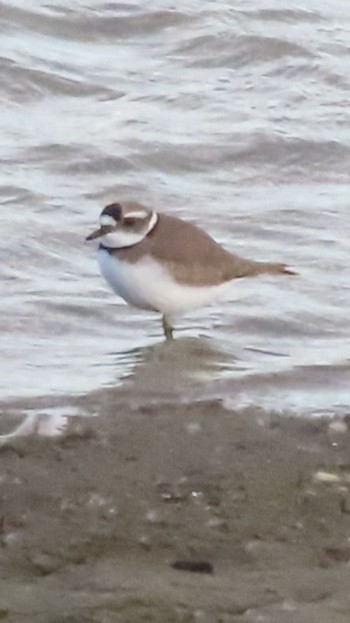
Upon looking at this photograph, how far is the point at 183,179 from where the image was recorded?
393 inches

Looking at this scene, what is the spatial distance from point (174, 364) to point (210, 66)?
5.68m

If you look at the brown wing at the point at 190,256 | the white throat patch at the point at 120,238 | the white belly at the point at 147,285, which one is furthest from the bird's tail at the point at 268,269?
the white throat patch at the point at 120,238

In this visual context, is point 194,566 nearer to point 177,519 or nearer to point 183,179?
point 177,519

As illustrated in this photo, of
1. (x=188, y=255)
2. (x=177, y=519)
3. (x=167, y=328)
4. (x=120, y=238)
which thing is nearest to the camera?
(x=177, y=519)

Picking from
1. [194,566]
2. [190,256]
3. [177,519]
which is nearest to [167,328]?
[190,256]

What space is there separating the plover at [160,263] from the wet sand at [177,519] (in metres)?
0.94

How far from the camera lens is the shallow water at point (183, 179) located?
6.90m

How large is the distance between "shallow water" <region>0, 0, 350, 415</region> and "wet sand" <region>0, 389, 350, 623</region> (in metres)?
0.46

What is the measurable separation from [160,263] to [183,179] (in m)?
2.91

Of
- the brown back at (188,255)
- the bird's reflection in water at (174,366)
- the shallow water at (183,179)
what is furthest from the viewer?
the brown back at (188,255)

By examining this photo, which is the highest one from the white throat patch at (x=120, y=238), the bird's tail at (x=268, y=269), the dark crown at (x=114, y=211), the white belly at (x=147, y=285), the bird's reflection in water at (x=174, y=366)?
the dark crown at (x=114, y=211)

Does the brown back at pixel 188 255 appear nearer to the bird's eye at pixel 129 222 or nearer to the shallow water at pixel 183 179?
the bird's eye at pixel 129 222

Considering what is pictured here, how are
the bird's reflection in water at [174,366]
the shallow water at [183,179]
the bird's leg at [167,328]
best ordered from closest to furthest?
the bird's reflection in water at [174,366] → the shallow water at [183,179] → the bird's leg at [167,328]

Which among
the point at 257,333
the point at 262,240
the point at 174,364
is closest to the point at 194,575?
the point at 174,364
